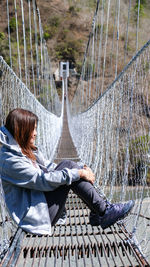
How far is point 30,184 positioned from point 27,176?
24 millimetres

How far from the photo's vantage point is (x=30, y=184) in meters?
0.86

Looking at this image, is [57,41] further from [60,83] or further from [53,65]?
[60,83]

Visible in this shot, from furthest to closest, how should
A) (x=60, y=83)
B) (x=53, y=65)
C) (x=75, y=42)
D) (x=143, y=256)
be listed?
1. (x=75, y=42)
2. (x=53, y=65)
3. (x=60, y=83)
4. (x=143, y=256)

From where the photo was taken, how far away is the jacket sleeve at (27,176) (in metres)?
0.86

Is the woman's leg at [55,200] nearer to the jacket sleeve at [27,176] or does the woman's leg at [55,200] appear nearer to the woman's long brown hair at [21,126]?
the jacket sleeve at [27,176]

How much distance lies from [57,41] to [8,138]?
20.0 meters

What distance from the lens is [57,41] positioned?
65.3 ft

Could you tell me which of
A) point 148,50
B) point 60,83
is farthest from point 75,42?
point 148,50

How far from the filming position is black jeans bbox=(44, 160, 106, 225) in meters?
0.91

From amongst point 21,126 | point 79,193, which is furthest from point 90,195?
point 21,126

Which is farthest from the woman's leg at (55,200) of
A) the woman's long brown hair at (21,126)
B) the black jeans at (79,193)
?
the woman's long brown hair at (21,126)

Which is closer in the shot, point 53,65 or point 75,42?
point 53,65

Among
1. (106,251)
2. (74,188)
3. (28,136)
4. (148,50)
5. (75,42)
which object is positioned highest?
(75,42)

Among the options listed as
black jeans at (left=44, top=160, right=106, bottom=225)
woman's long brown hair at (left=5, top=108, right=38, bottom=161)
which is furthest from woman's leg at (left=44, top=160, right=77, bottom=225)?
woman's long brown hair at (left=5, top=108, right=38, bottom=161)
